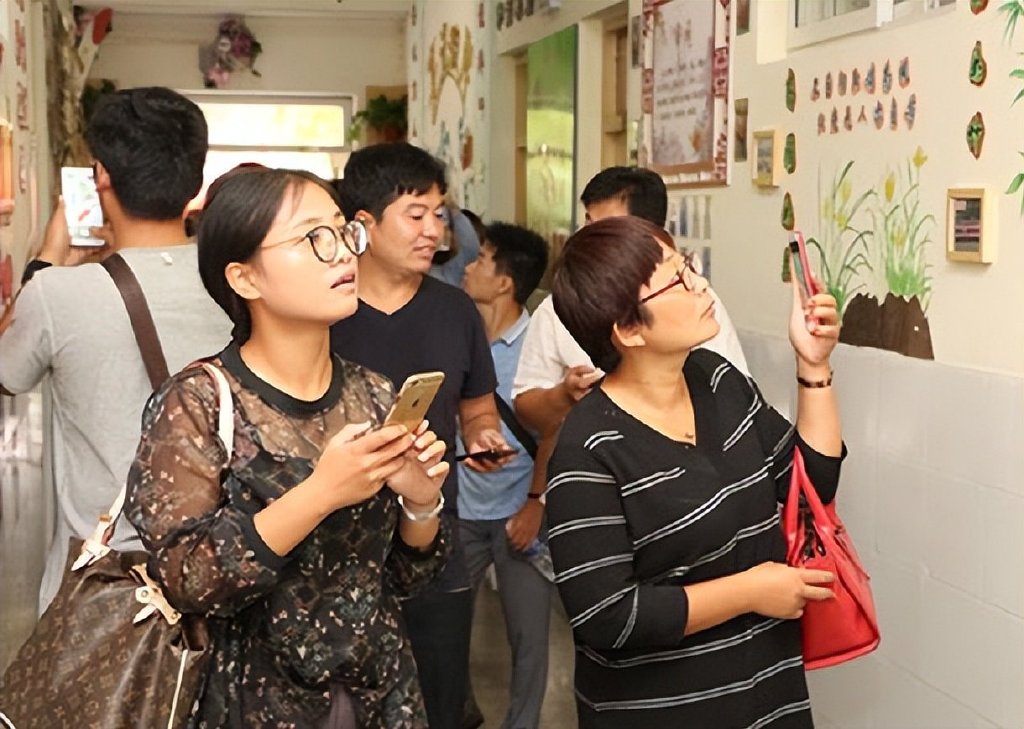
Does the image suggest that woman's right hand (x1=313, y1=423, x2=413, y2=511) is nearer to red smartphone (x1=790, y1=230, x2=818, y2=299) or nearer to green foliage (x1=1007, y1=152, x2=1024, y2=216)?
red smartphone (x1=790, y1=230, x2=818, y2=299)

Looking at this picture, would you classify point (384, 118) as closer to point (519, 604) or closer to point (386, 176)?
point (519, 604)

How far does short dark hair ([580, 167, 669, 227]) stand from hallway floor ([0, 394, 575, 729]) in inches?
69.0

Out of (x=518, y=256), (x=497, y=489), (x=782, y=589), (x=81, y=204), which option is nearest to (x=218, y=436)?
(x=782, y=589)

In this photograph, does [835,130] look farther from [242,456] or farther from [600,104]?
[600,104]

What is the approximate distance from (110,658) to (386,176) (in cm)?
148

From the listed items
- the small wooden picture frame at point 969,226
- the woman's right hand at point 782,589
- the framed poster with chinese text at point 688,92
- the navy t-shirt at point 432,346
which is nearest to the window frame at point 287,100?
the framed poster with chinese text at point 688,92

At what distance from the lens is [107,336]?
98.0 inches

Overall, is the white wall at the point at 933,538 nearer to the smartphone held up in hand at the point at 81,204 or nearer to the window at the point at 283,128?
the smartphone held up in hand at the point at 81,204

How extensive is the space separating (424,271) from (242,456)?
1.26m

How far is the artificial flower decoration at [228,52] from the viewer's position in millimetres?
11562

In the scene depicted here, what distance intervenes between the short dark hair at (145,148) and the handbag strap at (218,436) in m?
0.72

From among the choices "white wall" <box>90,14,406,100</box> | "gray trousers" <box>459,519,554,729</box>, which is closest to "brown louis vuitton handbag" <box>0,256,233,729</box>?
"gray trousers" <box>459,519,554,729</box>

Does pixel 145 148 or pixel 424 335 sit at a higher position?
pixel 145 148

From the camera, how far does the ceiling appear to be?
10.6 meters
